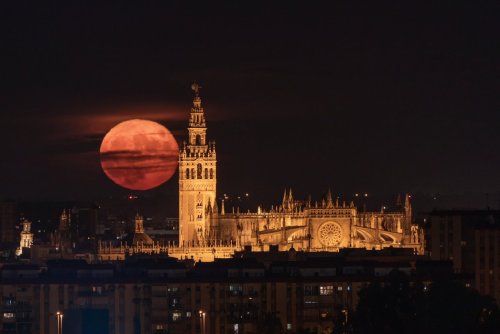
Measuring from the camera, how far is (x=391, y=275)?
13188 cm

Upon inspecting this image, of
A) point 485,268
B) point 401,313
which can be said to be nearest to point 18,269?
point 485,268

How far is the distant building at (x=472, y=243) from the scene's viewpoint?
15825 cm

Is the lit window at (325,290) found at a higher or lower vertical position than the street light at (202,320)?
higher

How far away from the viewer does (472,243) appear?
167000mm

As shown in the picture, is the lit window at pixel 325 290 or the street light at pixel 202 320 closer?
the street light at pixel 202 320

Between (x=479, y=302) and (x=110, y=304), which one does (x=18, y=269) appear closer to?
(x=110, y=304)

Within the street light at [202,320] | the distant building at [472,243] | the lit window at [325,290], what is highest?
the distant building at [472,243]

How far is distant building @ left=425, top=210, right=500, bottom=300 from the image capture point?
158 m

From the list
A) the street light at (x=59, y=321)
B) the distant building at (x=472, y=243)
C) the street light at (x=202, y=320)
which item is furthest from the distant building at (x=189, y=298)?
the distant building at (x=472, y=243)

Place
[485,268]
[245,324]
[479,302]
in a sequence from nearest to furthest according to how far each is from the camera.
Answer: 1. [479,302]
2. [245,324]
3. [485,268]

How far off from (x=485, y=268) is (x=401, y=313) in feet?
117

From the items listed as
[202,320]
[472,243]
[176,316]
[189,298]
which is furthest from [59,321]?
[472,243]

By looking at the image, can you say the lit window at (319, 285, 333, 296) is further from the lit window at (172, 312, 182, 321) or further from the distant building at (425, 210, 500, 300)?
the distant building at (425, 210, 500, 300)

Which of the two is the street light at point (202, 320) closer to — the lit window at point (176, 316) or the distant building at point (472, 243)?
the lit window at point (176, 316)
